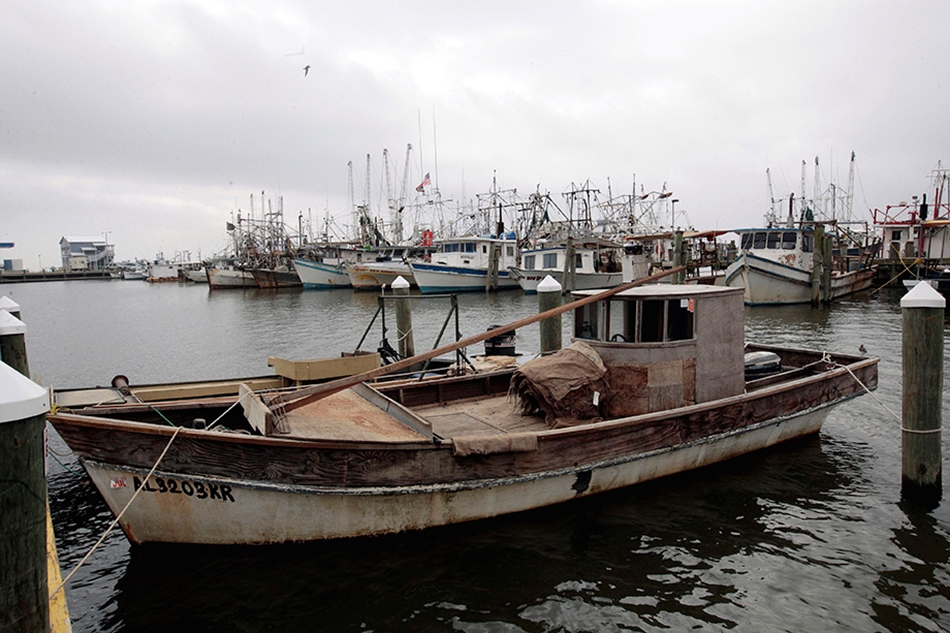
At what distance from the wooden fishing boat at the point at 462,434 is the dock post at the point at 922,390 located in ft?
5.82

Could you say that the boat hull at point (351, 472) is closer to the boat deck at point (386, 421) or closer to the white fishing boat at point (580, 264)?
the boat deck at point (386, 421)

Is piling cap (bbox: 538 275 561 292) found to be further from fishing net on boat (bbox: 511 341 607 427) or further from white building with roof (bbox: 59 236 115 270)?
white building with roof (bbox: 59 236 115 270)

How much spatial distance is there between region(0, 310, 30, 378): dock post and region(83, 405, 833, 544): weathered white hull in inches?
135

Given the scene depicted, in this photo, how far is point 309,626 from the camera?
5.51 metres

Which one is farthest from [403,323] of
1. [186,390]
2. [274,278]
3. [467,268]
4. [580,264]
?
[274,278]

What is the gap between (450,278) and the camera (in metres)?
48.5

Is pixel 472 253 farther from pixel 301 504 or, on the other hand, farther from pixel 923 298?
pixel 301 504

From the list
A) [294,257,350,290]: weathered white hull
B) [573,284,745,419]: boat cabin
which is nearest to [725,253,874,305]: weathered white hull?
[573,284,745,419]: boat cabin

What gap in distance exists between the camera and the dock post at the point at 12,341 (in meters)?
8.00

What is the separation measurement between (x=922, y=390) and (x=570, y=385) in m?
4.19

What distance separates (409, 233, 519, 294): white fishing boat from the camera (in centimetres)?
4838

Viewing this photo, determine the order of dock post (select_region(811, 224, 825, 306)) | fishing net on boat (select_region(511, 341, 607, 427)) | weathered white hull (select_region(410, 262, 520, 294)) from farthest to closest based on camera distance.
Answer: weathered white hull (select_region(410, 262, 520, 294)), dock post (select_region(811, 224, 825, 306)), fishing net on boat (select_region(511, 341, 607, 427))

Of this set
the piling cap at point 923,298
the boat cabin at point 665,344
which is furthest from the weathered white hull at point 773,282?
the piling cap at point 923,298

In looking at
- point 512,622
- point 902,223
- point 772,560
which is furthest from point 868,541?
point 902,223
